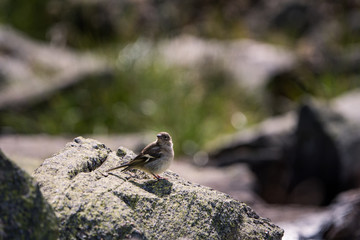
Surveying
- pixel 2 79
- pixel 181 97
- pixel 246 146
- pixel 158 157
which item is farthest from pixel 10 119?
pixel 158 157

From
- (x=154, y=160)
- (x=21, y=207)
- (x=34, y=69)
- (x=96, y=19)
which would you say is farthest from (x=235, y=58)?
(x=21, y=207)

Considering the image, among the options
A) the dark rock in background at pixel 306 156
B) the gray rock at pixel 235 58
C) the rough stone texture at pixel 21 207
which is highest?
the gray rock at pixel 235 58

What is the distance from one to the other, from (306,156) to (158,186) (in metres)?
7.28

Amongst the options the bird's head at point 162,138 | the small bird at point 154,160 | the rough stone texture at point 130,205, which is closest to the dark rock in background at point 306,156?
the bird's head at point 162,138

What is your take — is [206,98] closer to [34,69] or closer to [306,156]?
[306,156]

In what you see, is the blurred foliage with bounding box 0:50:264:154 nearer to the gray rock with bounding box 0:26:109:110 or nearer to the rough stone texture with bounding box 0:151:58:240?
the gray rock with bounding box 0:26:109:110

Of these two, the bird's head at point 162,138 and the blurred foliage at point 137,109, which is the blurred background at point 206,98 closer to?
the blurred foliage at point 137,109

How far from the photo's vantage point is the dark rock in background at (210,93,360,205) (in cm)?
1061

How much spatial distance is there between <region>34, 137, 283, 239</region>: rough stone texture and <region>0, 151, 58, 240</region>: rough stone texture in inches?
9.3

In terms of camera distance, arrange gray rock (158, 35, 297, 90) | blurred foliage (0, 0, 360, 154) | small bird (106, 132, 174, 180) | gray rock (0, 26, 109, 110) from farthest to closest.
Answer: gray rock (158, 35, 297, 90) → gray rock (0, 26, 109, 110) → blurred foliage (0, 0, 360, 154) → small bird (106, 132, 174, 180)

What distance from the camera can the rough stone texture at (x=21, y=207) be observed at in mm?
3133

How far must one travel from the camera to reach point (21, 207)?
319cm

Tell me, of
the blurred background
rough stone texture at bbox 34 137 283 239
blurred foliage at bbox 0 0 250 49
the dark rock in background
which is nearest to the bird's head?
Answer: rough stone texture at bbox 34 137 283 239

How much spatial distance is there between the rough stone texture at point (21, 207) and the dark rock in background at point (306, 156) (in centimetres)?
785
